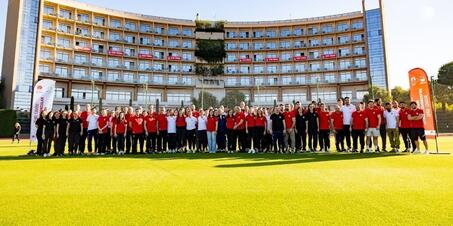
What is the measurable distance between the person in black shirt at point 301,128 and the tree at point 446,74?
63.9 meters

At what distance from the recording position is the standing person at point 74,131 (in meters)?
12.5

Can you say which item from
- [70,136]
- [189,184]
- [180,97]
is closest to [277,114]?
[189,184]

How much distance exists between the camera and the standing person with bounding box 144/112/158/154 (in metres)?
13.5

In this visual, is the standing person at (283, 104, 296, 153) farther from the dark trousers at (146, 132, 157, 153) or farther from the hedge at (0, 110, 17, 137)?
the hedge at (0, 110, 17, 137)

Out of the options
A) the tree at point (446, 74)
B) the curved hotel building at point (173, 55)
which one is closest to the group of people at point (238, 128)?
the curved hotel building at point (173, 55)

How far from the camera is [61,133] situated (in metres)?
12.3

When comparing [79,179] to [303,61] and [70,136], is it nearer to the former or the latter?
[70,136]

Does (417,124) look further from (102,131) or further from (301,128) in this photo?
(102,131)

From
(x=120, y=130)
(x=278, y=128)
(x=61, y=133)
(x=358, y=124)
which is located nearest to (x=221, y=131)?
(x=278, y=128)

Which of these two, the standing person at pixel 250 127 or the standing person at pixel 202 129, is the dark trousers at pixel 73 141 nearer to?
the standing person at pixel 202 129

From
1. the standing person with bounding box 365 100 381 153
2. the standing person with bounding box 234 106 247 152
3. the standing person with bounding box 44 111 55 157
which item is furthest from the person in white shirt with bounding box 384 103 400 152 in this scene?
the standing person with bounding box 44 111 55 157

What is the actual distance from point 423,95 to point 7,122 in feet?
141

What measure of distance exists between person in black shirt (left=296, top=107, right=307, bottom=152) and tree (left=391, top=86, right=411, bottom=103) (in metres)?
53.1

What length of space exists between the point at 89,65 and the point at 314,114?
58468 millimetres
